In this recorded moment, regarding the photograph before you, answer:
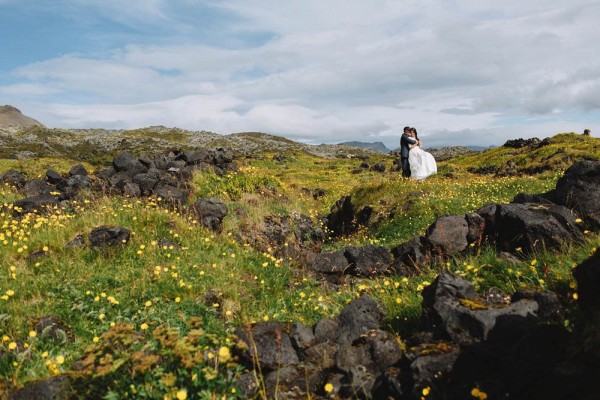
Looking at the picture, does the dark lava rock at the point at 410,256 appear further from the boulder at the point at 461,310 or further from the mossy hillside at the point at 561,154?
the mossy hillside at the point at 561,154

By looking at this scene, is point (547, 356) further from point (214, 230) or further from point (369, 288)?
point (214, 230)

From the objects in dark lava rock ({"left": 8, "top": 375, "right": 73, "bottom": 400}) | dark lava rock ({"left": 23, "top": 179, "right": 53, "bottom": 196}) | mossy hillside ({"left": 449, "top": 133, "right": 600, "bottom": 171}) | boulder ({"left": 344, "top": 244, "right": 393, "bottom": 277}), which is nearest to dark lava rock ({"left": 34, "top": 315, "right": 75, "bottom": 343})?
dark lava rock ({"left": 8, "top": 375, "right": 73, "bottom": 400})

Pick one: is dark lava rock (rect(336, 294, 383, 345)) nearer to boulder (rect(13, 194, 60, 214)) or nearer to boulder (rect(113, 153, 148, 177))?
boulder (rect(13, 194, 60, 214))

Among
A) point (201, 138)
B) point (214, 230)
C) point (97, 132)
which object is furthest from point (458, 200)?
point (97, 132)

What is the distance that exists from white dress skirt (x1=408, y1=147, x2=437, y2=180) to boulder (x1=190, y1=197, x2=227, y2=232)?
14.2 metres

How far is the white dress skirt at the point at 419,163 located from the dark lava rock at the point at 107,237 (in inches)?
745

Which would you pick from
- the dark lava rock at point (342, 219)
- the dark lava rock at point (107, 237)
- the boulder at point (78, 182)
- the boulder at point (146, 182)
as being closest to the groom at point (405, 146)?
the dark lava rock at point (342, 219)

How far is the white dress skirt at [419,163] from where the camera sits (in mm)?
26188

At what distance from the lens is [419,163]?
26.3 meters

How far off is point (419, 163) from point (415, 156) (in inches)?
19.1

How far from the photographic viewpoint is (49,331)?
284 inches

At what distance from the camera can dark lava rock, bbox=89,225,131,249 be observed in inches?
427

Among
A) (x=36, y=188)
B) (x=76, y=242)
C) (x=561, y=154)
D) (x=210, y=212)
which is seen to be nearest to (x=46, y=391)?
(x=76, y=242)

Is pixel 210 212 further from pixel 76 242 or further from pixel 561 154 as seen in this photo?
pixel 561 154
